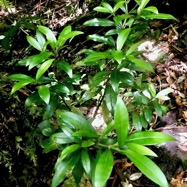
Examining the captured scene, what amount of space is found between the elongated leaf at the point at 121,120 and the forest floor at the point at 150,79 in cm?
89

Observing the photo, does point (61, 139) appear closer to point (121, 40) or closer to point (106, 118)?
point (106, 118)

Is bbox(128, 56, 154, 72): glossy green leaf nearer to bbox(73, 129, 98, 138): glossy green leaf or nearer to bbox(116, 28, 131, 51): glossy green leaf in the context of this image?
bbox(116, 28, 131, 51): glossy green leaf

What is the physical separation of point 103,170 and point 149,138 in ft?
0.76

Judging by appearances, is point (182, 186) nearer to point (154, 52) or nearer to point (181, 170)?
point (181, 170)

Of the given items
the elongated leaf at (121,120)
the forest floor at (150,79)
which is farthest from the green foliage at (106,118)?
the forest floor at (150,79)

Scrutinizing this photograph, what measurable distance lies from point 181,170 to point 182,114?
53 centimetres

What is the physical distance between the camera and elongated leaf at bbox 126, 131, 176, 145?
41.6 inches

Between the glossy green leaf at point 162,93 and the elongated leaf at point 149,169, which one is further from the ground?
the elongated leaf at point 149,169

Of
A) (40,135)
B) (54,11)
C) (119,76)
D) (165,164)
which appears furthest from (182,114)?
(54,11)

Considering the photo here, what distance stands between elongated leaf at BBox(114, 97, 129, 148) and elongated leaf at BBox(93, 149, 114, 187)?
0.08m

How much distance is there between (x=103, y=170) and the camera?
996 mm

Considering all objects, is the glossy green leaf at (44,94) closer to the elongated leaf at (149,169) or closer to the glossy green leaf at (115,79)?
the glossy green leaf at (115,79)

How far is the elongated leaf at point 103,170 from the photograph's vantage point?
37.4 inches

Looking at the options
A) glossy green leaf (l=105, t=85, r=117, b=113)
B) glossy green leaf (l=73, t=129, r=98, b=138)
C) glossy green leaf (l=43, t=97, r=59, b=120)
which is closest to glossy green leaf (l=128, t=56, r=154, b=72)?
glossy green leaf (l=105, t=85, r=117, b=113)
